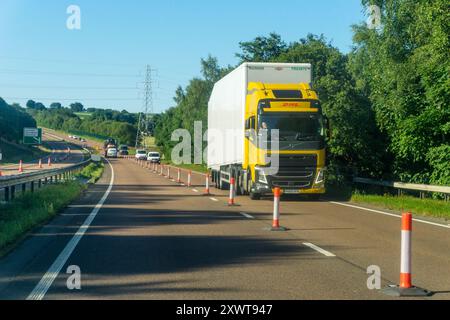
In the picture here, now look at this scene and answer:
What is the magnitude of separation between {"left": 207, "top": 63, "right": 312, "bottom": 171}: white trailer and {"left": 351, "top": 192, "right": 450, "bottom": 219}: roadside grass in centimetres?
471

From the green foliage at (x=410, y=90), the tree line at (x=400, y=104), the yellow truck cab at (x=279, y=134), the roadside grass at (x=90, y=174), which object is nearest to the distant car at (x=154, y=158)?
the roadside grass at (x=90, y=174)

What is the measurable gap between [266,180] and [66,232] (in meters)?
10.3

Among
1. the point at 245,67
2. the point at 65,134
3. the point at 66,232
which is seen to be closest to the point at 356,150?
the point at 245,67

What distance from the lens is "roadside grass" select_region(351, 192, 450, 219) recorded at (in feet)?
61.4

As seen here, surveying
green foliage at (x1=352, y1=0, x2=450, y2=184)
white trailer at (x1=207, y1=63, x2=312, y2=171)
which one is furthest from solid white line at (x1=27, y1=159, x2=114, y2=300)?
green foliage at (x1=352, y1=0, x2=450, y2=184)

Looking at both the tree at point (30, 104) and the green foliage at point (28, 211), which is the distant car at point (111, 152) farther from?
the green foliage at point (28, 211)

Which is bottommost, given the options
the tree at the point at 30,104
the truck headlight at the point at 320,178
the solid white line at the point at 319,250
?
the solid white line at the point at 319,250

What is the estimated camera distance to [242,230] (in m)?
14.5

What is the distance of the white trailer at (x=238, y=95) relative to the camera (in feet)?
81.0

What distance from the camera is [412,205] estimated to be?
20312mm

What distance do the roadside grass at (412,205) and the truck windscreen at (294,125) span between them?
2.76m

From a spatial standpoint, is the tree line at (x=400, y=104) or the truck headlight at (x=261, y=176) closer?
the truck headlight at (x=261, y=176)

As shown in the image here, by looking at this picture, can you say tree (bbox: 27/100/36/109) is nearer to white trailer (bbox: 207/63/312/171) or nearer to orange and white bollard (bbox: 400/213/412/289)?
white trailer (bbox: 207/63/312/171)
